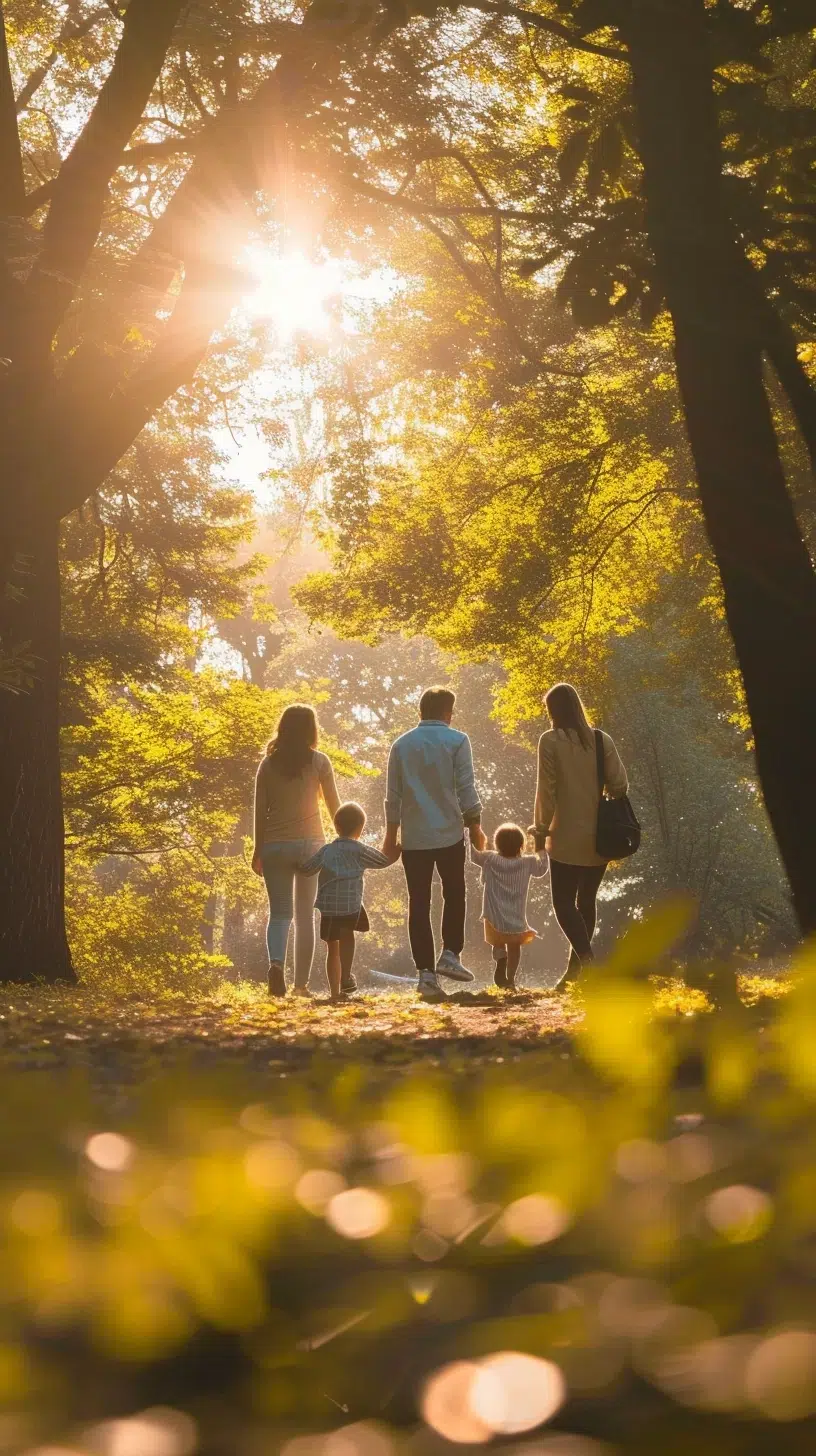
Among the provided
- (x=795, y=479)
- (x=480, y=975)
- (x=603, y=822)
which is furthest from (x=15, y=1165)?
(x=480, y=975)

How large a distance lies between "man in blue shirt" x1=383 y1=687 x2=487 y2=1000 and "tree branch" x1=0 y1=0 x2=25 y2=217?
5.84 metres

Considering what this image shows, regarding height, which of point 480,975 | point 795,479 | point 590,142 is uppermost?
point 795,479

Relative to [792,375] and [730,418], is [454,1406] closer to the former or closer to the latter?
[730,418]

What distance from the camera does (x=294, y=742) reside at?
30.7 feet

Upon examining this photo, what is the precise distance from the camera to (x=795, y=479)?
46.3 ft

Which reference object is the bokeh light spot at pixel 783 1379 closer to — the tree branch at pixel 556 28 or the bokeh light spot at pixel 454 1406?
the bokeh light spot at pixel 454 1406

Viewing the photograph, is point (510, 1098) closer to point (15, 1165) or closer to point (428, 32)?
point (15, 1165)

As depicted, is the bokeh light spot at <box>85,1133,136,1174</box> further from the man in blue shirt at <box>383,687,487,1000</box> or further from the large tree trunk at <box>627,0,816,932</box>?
the man in blue shirt at <box>383,687,487,1000</box>

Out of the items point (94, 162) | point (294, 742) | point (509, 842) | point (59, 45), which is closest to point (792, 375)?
→ point (294, 742)

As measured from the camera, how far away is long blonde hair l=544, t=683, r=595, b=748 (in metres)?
8.93

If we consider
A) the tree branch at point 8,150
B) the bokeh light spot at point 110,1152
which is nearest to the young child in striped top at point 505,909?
the tree branch at point 8,150

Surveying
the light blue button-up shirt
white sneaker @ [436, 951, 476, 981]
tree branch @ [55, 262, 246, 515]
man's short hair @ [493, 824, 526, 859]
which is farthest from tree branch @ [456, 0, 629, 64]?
man's short hair @ [493, 824, 526, 859]

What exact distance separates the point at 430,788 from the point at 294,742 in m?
1.22

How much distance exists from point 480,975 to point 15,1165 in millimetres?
58956
